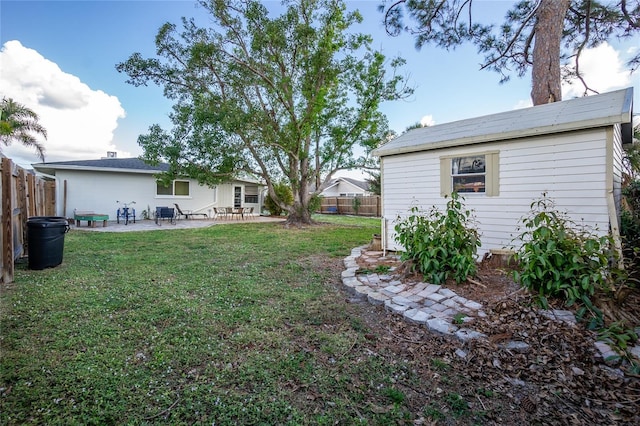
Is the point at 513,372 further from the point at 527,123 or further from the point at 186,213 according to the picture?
the point at 186,213

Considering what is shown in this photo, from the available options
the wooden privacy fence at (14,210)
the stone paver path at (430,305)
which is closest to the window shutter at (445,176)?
the stone paver path at (430,305)

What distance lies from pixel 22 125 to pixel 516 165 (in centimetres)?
2191

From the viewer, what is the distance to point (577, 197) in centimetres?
425

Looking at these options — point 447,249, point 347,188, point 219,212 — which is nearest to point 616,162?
point 447,249

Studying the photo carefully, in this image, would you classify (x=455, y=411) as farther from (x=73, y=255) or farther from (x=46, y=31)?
(x=46, y=31)

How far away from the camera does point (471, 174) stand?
5312 millimetres

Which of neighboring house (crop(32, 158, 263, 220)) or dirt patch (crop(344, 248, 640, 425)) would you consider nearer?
dirt patch (crop(344, 248, 640, 425))

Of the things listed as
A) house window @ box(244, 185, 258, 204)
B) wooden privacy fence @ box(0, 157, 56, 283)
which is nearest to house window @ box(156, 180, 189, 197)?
house window @ box(244, 185, 258, 204)

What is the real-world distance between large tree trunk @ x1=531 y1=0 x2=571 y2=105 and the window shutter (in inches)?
199

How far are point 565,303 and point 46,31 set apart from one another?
36.0 ft

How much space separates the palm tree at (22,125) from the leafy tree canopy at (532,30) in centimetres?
1841

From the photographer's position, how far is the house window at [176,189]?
1452 cm

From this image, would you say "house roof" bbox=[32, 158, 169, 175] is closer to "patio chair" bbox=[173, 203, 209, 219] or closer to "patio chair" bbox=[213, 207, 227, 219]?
"patio chair" bbox=[173, 203, 209, 219]

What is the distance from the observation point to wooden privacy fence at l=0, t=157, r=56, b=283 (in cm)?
391
